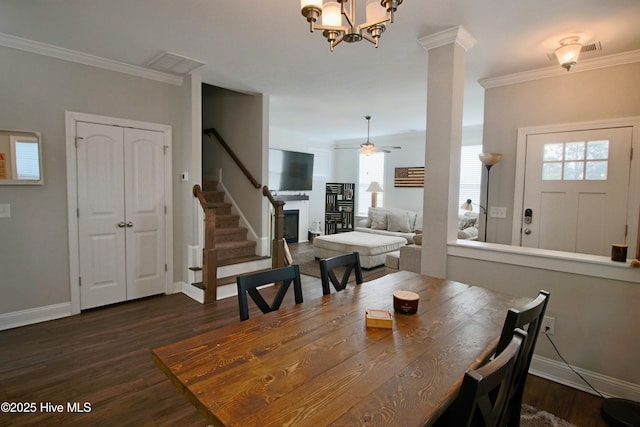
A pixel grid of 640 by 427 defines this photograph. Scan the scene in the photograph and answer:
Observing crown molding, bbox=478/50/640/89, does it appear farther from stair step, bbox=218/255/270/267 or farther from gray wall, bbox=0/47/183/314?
gray wall, bbox=0/47/183/314

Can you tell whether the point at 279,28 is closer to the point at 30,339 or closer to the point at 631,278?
the point at 631,278

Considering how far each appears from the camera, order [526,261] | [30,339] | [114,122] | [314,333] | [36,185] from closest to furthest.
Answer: [314,333]
[526,261]
[30,339]
[36,185]
[114,122]

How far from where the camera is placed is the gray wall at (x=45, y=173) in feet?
10.1

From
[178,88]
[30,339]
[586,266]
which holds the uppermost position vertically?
[178,88]

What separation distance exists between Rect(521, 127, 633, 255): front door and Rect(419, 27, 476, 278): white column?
1.29m

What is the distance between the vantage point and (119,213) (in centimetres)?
376

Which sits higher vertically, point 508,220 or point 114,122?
point 114,122

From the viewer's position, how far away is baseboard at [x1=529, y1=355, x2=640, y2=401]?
7.20 feet

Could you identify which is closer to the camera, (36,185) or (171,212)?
(36,185)

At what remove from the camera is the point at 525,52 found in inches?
118

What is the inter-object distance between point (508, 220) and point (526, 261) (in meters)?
1.34

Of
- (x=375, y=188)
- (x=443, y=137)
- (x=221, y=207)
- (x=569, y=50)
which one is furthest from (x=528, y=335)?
(x=375, y=188)

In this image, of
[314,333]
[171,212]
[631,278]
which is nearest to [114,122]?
[171,212]

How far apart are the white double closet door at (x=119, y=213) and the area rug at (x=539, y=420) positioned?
389 centimetres
